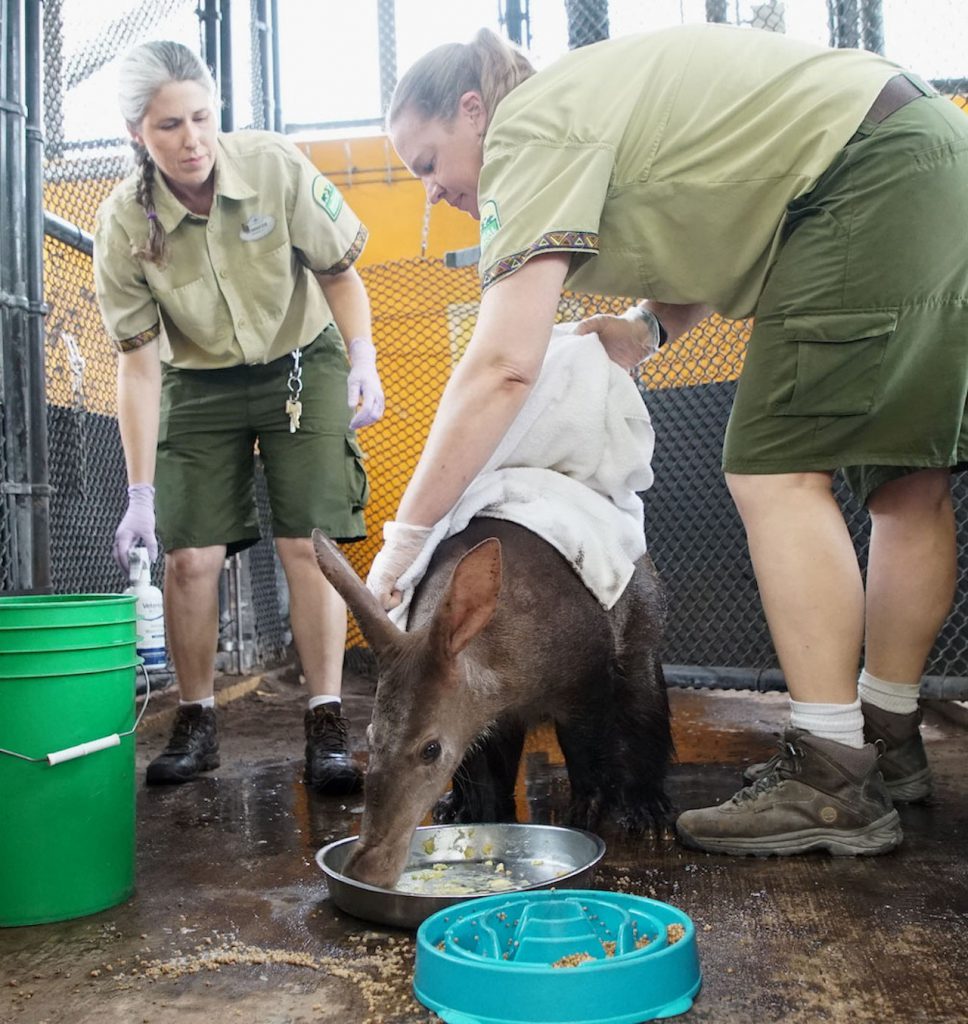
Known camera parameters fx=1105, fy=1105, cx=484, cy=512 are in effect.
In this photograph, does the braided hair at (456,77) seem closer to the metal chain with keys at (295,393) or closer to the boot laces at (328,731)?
the metal chain with keys at (295,393)

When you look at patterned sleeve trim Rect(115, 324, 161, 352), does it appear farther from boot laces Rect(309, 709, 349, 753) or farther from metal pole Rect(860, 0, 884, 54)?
metal pole Rect(860, 0, 884, 54)

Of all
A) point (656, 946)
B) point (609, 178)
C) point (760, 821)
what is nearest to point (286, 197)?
point (609, 178)

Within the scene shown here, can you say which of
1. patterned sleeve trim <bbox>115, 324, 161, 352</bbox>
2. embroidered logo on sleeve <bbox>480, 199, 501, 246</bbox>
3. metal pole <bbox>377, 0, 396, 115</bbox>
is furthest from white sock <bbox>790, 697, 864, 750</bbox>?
metal pole <bbox>377, 0, 396, 115</bbox>

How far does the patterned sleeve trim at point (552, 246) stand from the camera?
227 cm

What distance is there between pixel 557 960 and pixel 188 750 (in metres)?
2.12

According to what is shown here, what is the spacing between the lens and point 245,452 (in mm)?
3672

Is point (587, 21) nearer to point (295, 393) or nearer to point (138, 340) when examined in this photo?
point (295, 393)

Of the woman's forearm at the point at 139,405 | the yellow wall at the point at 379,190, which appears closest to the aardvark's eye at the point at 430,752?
the woman's forearm at the point at 139,405

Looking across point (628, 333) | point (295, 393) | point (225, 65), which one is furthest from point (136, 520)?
point (225, 65)

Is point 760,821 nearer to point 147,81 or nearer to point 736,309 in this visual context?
point 736,309

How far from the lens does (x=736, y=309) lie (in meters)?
2.61

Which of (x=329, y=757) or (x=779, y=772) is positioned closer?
(x=779, y=772)

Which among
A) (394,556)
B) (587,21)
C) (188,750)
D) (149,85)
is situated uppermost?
(587,21)

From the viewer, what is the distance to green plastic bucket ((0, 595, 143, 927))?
6.99ft
